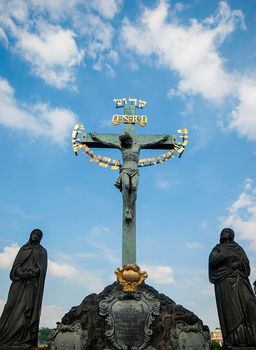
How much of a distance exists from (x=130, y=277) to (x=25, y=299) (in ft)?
7.55

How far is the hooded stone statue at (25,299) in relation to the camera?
788 cm

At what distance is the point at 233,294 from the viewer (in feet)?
25.8

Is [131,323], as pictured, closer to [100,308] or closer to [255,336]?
[100,308]

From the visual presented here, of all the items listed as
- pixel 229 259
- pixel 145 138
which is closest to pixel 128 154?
pixel 145 138

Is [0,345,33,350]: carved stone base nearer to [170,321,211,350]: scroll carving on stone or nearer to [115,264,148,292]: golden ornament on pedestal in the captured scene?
[115,264,148,292]: golden ornament on pedestal

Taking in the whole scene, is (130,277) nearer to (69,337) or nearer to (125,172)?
(69,337)

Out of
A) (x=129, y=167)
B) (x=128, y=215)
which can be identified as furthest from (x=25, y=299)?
(x=129, y=167)

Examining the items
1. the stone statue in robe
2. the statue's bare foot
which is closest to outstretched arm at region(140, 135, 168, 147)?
the statue's bare foot

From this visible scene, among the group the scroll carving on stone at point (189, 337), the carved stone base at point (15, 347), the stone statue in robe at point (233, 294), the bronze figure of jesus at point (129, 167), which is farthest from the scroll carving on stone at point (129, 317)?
the bronze figure of jesus at point (129, 167)

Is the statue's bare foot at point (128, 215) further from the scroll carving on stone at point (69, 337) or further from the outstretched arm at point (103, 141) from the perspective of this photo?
the scroll carving on stone at point (69, 337)

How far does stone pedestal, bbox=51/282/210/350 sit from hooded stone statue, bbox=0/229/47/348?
23.0 inches

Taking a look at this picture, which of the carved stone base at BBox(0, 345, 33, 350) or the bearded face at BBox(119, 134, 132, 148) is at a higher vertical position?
the bearded face at BBox(119, 134, 132, 148)

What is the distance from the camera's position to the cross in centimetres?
1050

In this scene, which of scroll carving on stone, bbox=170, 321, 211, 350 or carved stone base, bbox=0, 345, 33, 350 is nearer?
carved stone base, bbox=0, 345, 33, 350
